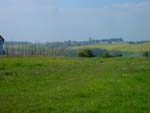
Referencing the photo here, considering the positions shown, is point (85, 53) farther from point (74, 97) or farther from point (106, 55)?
point (74, 97)

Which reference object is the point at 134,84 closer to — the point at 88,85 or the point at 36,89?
the point at 88,85

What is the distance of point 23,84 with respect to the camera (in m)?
23.0

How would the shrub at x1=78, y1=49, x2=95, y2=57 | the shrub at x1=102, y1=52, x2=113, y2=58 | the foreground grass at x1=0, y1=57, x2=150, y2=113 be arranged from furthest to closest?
the shrub at x1=78, y1=49, x2=95, y2=57 < the shrub at x1=102, y1=52, x2=113, y2=58 < the foreground grass at x1=0, y1=57, x2=150, y2=113

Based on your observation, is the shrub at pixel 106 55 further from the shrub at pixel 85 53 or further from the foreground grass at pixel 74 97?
the foreground grass at pixel 74 97

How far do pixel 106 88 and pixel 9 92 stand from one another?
5.29m

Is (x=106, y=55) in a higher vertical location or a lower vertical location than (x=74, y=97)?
higher

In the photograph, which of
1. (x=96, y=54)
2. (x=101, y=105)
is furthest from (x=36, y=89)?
(x=96, y=54)

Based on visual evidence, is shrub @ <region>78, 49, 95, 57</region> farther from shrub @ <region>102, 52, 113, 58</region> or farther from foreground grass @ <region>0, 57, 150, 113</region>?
foreground grass @ <region>0, 57, 150, 113</region>

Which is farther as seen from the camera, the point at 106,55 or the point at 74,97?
the point at 106,55

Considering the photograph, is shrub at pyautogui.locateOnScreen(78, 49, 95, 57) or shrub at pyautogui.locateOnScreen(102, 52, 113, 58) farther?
shrub at pyautogui.locateOnScreen(78, 49, 95, 57)

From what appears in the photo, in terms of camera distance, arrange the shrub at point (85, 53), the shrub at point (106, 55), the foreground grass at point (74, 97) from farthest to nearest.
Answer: the shrub at point (85, 53)
the shrub at point (106, 55)
the foreground grass at point (74, 97)

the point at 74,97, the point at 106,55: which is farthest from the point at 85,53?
the point at 74,97

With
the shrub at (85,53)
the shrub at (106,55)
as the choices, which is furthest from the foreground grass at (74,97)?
the shrub at (85,53)

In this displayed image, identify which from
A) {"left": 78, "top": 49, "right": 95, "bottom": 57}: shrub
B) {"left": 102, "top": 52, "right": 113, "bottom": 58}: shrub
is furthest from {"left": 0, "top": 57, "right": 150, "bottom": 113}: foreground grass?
{"left": 78, "top": 49, "right": 95, "bottom": 57}: shrub
